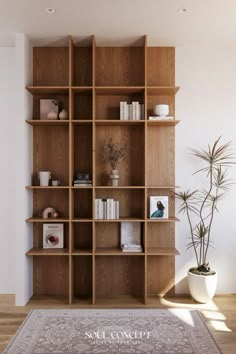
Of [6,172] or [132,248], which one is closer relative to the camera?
[132,248]

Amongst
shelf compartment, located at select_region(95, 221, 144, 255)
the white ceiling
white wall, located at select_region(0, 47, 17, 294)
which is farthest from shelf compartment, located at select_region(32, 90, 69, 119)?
shelf compartment, located at select_region(95, 221, 144, 255)

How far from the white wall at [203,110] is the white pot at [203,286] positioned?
1.00 ft

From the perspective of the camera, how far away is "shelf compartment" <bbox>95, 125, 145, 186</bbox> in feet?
12.1

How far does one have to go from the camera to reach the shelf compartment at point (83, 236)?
3.69 m

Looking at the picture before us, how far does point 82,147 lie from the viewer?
3699mm

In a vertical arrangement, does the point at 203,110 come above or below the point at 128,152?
above

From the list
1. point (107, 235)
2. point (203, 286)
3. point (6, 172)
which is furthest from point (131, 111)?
point (203, 286)

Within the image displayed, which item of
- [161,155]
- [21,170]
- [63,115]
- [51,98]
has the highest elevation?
[51,98]

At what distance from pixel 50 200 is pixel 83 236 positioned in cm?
55

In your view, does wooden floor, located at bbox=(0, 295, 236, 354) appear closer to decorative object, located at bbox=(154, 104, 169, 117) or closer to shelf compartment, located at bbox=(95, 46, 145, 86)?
decorative object, located at bbox=(154, 104, 169, 117)

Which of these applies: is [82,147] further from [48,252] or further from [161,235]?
[161,235]

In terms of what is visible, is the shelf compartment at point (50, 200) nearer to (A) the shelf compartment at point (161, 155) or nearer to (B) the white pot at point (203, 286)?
(A) the shelf compartment at point (161, 155)

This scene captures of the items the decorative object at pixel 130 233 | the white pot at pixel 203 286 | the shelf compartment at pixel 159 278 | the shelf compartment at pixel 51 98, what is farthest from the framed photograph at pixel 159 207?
the shelf compartment at pixel 51 98

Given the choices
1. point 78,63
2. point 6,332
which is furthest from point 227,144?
point 6,332
